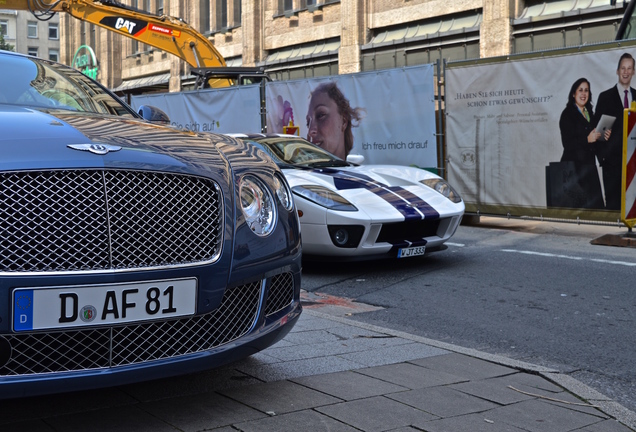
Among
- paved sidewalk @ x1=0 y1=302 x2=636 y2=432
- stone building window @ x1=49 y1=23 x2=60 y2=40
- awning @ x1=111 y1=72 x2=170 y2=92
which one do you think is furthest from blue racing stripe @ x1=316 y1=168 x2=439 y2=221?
stone building window @ x1=49 y1=23 x2=60 y2=40

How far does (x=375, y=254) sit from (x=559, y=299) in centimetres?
180

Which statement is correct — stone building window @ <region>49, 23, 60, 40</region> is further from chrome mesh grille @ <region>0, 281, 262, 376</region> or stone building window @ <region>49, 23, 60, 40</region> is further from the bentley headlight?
chrome mesh grille @ <region>0, 281, 262, 376</region>

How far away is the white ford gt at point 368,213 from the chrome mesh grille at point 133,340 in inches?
162

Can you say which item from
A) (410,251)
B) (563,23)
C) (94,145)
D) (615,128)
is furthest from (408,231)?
(563,23)

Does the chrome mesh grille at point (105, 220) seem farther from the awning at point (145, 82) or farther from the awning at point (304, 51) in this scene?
the awning at point (145, 82)

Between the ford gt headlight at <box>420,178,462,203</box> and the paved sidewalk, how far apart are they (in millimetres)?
4082

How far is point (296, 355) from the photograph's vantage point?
445 cm

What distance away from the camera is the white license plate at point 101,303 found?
9.40ft

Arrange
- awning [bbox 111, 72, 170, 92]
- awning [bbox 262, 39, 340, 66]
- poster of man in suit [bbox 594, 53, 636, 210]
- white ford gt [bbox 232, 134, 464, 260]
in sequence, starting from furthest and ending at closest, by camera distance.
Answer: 1. awning [bbox 111, 72, 170, 92]
2. awning [bbox 262, 39, 340, 66]
3. poster of man in suit [bbox 594, 53, 636, 210]
4. white ford gt [bbox 232, 134, 464, 260]

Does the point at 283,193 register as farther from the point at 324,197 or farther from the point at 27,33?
the point at 27,33

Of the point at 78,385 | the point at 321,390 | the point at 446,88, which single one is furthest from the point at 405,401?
the point at 446,88

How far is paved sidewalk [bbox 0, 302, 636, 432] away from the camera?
3.32 meters

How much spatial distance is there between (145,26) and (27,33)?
7688cm

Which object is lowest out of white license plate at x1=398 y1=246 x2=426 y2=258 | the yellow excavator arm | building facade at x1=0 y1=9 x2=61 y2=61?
white license plate at x1=398 y1=246 x2=426 y2=258
